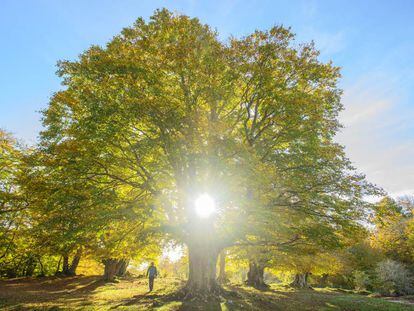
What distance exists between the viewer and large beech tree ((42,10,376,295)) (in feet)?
47.8

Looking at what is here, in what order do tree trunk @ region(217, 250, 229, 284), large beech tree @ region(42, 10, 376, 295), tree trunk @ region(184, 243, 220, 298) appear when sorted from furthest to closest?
tree trunk @ region(217, 250, 229, 284), tree trunk @ region(184, 243, 220, 298), large beech tree @ region(42, 10, 376, 295)

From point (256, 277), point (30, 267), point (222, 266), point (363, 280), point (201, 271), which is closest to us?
point (201, 271)

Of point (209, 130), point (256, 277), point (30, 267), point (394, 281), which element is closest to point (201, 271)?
point (209, 130)

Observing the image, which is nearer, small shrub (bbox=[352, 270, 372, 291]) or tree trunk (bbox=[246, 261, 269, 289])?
tree trunk (bbox=[246, 261, 269, 289])

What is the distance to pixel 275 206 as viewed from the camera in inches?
718

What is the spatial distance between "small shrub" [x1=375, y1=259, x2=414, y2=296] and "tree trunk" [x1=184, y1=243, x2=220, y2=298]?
3323cm

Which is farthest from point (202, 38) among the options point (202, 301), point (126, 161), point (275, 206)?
point (202, 301)

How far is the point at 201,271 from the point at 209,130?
354 inches

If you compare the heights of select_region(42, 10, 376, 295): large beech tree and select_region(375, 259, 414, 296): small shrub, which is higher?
select_region(42, 10, 376, 295): large beech tree

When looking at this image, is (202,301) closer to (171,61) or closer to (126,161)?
(126,161)

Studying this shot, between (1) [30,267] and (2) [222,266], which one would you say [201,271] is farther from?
(1) [30,267]

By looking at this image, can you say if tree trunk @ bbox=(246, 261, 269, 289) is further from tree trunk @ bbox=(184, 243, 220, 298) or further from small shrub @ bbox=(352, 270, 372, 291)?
small shrub @ bbox=(352, 270, 372, 291)

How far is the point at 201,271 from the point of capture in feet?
60.3

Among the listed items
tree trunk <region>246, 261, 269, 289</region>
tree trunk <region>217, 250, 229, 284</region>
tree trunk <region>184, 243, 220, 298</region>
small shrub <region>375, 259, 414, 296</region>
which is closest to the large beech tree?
tree trunk <region>184, 243, 220, 298</region>
